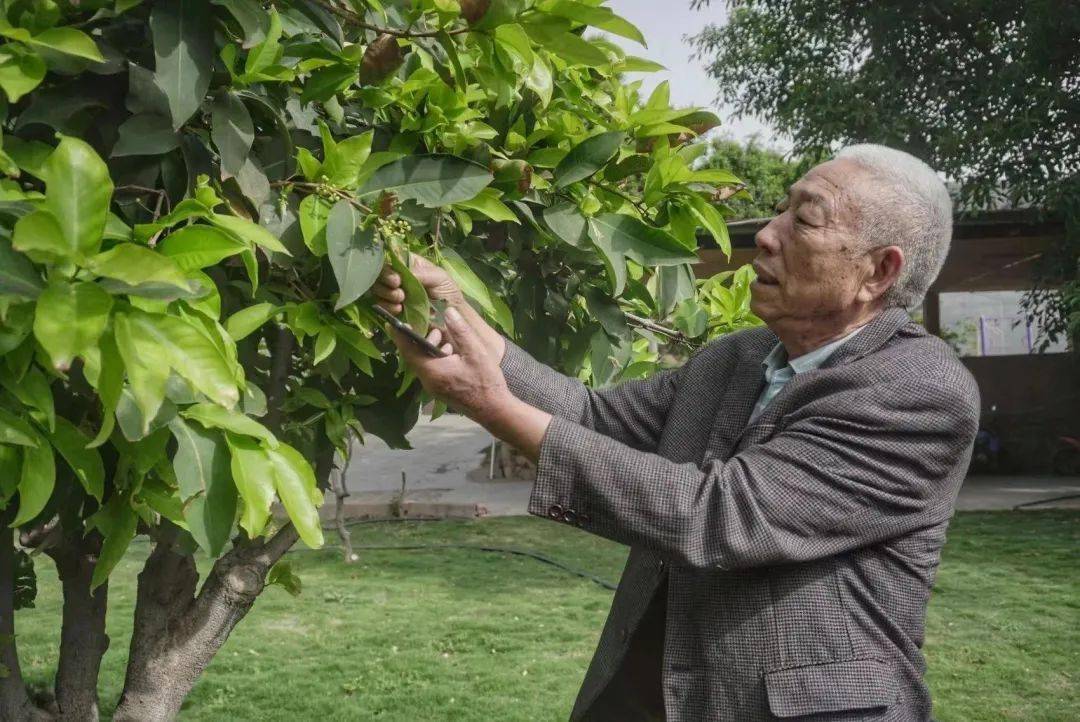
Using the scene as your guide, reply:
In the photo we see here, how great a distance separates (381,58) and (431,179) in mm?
217

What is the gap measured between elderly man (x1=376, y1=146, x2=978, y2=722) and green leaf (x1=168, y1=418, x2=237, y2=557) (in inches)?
18.3

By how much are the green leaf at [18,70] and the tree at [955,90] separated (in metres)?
9.26

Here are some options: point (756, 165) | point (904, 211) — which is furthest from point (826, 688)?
point (756, 165)

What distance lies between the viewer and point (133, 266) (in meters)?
1.09

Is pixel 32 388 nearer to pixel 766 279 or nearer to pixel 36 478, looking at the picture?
pixel 36 478

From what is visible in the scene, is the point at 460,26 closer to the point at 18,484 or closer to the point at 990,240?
the point at 18,484

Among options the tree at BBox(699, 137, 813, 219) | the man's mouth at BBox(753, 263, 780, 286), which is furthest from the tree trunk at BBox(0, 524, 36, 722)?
the tree at BBox(699, 137, 813, 219)

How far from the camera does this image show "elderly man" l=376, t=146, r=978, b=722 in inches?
70.8

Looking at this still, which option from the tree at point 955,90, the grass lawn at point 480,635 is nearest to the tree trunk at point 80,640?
the grass lawn at point 480,635

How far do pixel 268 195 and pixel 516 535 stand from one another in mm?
7794

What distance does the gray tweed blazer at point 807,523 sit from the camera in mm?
1791

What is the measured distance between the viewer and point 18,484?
1321mm

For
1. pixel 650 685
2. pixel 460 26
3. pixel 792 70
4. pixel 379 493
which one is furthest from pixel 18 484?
pixel 792 70

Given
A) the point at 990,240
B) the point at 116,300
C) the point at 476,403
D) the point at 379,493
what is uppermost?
the point at 116,300
